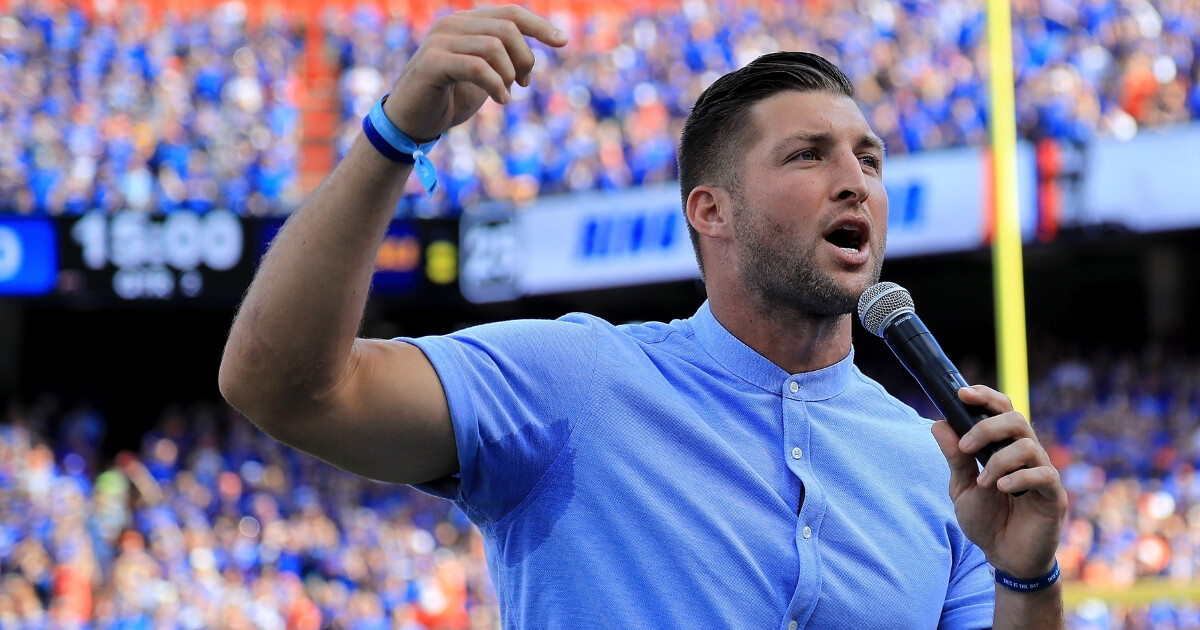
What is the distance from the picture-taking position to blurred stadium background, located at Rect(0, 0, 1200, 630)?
11.2m

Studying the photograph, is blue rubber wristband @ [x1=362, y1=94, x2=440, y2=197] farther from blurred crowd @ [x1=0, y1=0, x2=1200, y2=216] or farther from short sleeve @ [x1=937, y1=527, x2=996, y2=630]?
blurred crowd @ [x1=0, y1=0, x2=1200, y2=216]

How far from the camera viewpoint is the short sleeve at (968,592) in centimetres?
196

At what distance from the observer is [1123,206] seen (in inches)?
430

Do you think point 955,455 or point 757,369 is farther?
point 757,369

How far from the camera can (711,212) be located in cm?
209

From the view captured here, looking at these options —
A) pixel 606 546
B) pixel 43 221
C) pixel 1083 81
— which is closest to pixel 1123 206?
pixel 1083 81

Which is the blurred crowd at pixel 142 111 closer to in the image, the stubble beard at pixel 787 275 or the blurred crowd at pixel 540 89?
the blurred crowd at pixel 540 89

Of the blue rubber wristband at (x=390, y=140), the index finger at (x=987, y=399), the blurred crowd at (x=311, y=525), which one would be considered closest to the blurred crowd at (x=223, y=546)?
the blurred crowd at (x=311, y=525)

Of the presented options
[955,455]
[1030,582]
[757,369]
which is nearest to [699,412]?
[757,369]

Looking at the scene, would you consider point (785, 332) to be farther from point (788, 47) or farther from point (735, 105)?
point (788, 47)

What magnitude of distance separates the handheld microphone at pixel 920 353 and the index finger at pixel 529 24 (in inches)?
23.7

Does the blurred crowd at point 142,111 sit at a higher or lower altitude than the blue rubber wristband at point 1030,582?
lower

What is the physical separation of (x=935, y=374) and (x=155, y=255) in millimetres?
11607

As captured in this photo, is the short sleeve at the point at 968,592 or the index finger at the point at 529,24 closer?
the index finger at the point at 529,24
